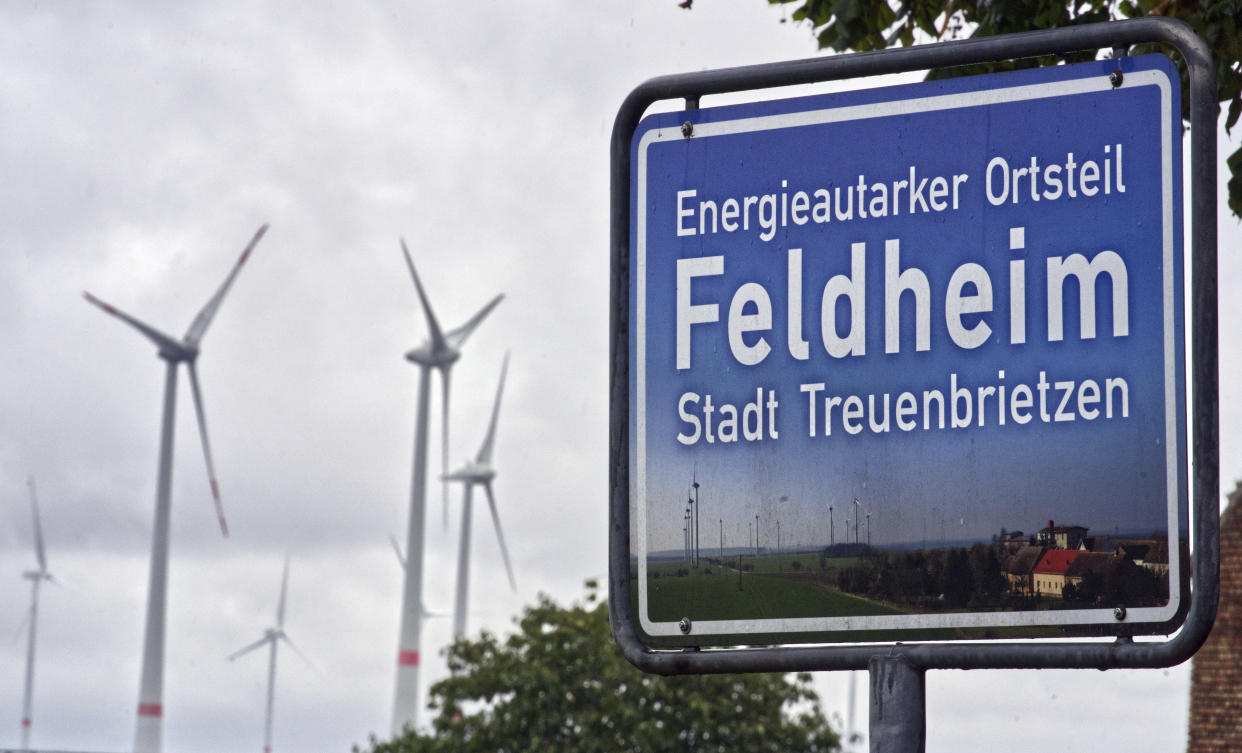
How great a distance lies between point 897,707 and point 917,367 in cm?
52

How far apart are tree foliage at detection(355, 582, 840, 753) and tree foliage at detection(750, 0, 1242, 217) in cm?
3105

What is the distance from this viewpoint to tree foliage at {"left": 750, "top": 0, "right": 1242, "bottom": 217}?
24.0 ft

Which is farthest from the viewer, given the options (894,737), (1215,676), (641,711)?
(641,711)

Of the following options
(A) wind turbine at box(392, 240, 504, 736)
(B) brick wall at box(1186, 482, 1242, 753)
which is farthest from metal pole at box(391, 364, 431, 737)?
(B) brick wall at box(1186, 482, 1242, 753)

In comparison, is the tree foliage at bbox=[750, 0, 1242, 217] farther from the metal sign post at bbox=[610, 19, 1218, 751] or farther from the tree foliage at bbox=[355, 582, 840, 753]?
the tree foliage at bbox=[355, 582, 840, 753]

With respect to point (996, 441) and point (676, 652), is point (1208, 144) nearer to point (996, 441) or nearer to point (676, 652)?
point (996, 441)

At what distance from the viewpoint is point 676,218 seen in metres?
2.82

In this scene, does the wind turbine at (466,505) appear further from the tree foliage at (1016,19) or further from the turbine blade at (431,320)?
the tree foliage at (1016,19)

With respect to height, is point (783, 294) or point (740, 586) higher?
point (783, 294)

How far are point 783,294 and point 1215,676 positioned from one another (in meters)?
25.2

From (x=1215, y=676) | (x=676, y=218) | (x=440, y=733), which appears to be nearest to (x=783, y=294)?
(x=676, y=218)

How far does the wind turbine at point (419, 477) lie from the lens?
217 feet

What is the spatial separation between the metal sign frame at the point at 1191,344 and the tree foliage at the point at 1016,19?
16.0 feet

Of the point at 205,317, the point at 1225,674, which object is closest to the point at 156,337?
the point at 205,317
